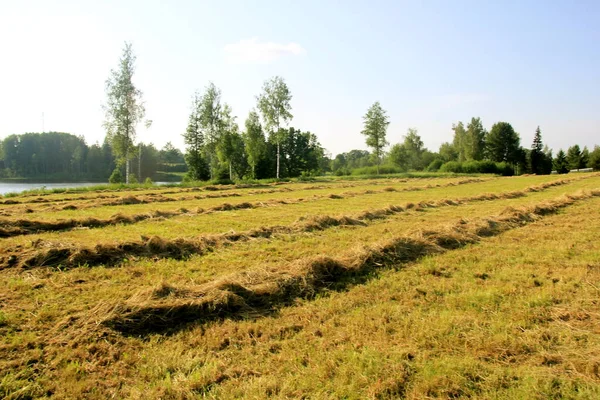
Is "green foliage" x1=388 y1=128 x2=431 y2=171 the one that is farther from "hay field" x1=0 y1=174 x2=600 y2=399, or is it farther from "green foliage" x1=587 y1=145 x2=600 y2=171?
"hay field" x1=0 y1=174 x2=600 y2=399

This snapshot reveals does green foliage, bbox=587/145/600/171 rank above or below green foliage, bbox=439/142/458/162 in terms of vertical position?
below

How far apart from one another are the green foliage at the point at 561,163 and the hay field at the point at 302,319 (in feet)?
353

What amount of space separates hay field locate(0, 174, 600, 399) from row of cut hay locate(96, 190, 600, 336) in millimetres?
25

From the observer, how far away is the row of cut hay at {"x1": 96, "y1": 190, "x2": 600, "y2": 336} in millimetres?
4719

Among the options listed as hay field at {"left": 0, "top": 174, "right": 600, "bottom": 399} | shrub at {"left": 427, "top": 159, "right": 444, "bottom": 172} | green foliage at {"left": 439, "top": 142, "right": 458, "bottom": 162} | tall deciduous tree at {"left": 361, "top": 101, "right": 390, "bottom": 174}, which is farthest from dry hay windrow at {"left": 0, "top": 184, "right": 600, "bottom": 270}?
green foliage at {"left": 439, "top": 142, "right": 458, "bottom": 162}

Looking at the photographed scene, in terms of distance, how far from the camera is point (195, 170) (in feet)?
172

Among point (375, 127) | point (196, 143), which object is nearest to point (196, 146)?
point (196, 143)

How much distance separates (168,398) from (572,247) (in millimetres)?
9218

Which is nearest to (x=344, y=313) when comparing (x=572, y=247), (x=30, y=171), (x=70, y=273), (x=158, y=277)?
(x=158, y=277)

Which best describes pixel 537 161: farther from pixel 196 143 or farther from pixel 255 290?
pixel 255 290

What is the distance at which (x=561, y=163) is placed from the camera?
322 ft

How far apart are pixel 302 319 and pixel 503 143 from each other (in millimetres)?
106282

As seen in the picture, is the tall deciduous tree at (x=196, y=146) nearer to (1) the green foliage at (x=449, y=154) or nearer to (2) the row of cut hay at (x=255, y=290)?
(2) the row of cut hay at (x=255, y=290)

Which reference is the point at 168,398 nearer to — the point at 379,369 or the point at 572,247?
the point at 379,369
